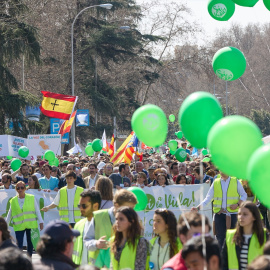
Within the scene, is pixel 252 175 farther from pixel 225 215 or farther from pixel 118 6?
Result: pixel 118 6

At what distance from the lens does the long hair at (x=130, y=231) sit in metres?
6.07

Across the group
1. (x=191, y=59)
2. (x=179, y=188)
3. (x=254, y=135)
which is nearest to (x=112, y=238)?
(x=254, y=135)

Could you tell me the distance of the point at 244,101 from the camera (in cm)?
6400

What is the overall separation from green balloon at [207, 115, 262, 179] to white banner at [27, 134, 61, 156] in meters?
15.4

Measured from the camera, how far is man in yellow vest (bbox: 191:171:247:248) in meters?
10.8

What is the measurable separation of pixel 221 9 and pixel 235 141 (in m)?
5.07

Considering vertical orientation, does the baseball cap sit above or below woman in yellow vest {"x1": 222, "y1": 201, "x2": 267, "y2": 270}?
above

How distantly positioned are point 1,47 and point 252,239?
19252 millimetres

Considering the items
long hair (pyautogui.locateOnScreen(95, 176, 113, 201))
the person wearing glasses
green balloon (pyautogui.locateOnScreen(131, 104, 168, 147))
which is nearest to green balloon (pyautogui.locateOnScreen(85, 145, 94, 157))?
the person wearing glasses

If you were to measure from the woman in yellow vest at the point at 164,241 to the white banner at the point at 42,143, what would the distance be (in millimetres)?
13836

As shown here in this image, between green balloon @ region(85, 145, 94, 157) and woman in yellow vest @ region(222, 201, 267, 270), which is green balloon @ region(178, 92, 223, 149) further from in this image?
green balloon @ region(85, 145, 94, 157)

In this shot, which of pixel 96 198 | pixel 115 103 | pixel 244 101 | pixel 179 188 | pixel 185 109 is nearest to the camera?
pixel 185 109

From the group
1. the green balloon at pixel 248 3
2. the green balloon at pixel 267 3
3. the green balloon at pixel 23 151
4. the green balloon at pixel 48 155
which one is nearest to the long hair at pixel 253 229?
the green balloon at pixel 267 3

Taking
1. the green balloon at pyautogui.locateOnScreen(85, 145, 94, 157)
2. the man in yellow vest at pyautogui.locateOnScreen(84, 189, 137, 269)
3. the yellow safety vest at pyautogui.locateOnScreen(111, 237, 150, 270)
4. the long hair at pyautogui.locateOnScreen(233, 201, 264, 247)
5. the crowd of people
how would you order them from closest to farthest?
the crowd of people → the yellow safety vest at pyautogui.locateOnScreen(111, 237, 150, 270) → the long hair at pyautogui.locateOnScreen(233, 201, 264, 247) → the man in yellow vest at pyautogui.locateOnScreen(84, 189, 137, 269) → the green balloon at pyautogui.locateOnScreen(85, 145, 94, 157)
